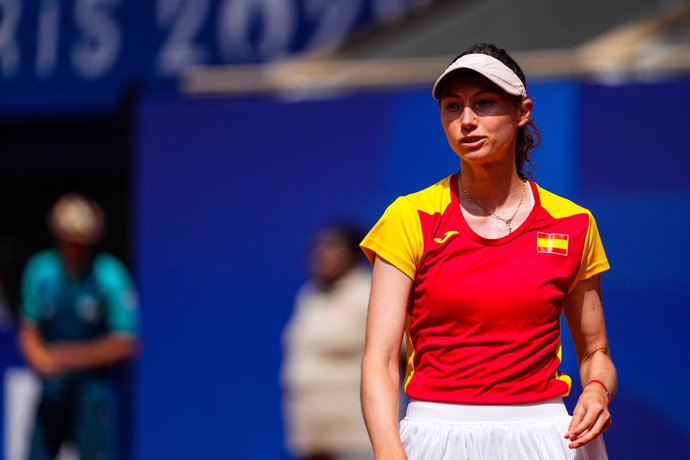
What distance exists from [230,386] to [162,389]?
387 millimetres

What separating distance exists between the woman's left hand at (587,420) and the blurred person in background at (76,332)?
4.28m

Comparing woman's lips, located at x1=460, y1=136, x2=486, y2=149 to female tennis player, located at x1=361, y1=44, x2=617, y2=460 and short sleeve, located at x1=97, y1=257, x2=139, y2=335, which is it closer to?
female tennis player, located at x1=361, y1=44, x2=617, y2=460

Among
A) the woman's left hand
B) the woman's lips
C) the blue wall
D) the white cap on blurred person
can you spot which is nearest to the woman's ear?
the woman's lips

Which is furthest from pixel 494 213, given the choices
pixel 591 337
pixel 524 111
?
pixel 591 337

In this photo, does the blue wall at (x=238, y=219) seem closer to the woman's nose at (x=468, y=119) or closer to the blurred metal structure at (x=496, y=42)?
the blurred metal structure at (x=496, y=42)

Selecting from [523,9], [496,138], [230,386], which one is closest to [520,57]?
[523,9]

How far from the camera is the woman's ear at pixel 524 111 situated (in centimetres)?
312

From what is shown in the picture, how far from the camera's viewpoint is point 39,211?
11547mm

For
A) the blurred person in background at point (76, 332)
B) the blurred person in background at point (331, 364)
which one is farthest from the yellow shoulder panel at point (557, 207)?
the blurred person in background at point (76, 332)

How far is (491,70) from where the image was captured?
2.99 m

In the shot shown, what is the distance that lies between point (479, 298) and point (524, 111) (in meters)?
0.47

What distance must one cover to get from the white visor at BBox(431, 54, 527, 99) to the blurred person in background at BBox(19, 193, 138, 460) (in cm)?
425

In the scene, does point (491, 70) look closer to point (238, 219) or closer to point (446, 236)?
point (446, 236)

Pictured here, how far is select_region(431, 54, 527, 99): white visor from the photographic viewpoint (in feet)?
9.79
